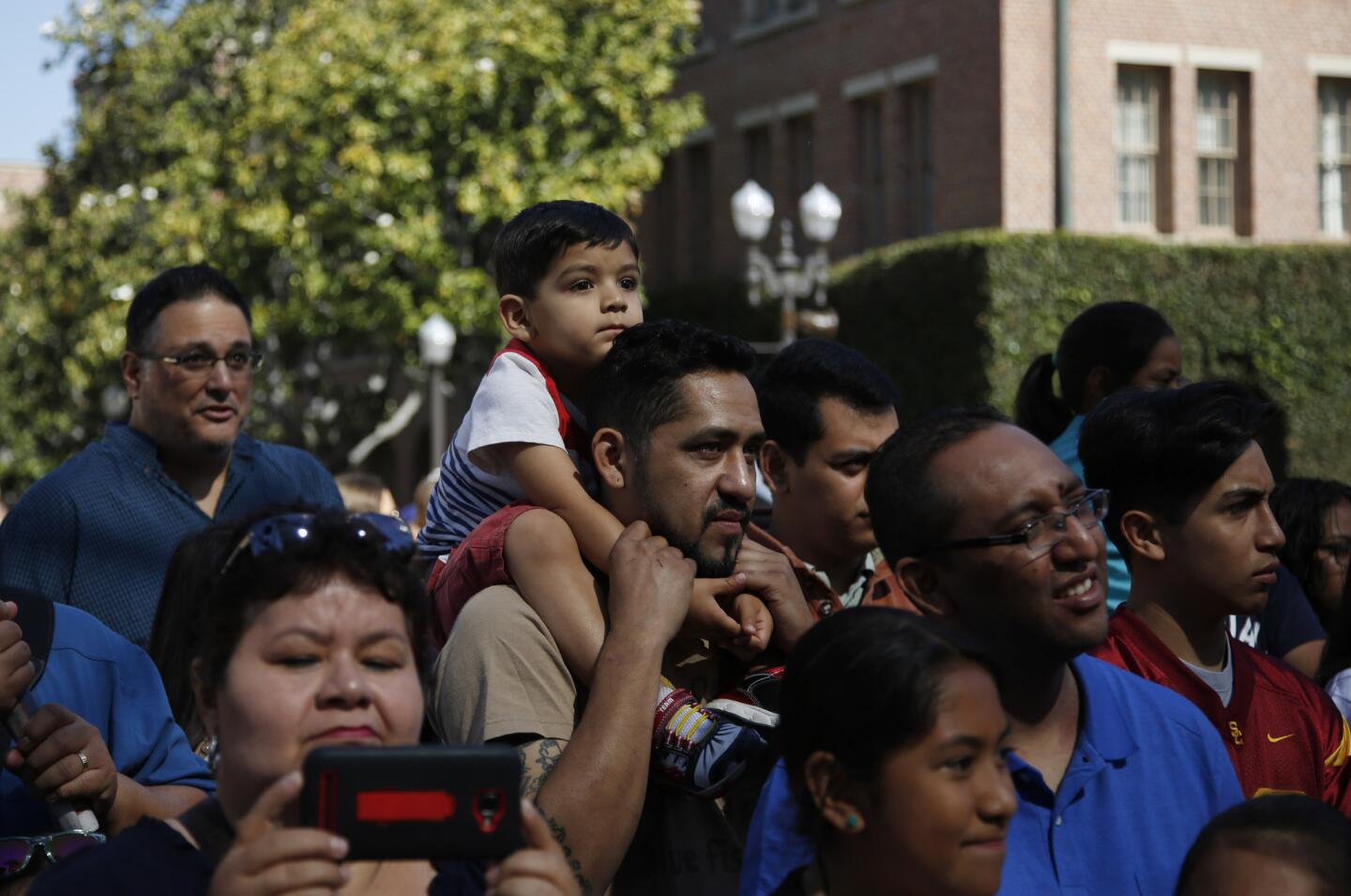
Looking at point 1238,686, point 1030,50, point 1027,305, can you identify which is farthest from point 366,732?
point 1030,50

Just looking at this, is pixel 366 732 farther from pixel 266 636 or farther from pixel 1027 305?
pixel 1027 305

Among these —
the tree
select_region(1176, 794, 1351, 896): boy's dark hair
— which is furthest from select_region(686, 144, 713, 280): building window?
select_region(1176, 794, 1351, 896): boy's dark hair

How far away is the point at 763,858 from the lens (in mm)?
3176

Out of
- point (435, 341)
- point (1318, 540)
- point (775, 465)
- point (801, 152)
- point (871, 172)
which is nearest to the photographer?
point (775, 465)

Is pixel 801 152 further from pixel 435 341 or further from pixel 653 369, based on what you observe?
pixel 653 369

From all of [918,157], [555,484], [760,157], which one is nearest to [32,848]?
[555,484]

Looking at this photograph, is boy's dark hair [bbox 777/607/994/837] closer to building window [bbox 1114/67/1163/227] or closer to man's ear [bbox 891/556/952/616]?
man's ear [bbox 891/556/952/616]

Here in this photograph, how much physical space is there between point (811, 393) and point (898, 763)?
2460 mm

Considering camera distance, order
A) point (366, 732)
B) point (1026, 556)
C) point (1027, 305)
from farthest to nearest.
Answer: point (1027, 305) < point (1026, 556) < point (366, 732)

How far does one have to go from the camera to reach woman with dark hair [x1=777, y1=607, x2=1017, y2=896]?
9.72 ft

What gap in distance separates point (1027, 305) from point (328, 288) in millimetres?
10040

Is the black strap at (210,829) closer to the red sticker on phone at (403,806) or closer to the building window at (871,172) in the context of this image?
the red sticker on phone at (403,806)

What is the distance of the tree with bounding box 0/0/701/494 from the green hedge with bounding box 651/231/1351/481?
537 centimetres

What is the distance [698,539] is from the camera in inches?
152
